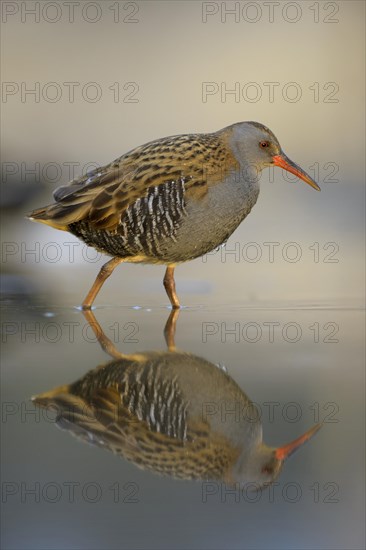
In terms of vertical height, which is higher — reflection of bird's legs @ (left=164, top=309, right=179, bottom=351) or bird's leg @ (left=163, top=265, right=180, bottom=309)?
bird's leg @ (left=163, top=265, right=180, bottom=309)

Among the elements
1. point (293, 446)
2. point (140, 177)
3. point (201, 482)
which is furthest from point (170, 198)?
point (201, 482)

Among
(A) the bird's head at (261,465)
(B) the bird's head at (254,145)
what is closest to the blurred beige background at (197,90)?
(B) the bird's head at (254,145)

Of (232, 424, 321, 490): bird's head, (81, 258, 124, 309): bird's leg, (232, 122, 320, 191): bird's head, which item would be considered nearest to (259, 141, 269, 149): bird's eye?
(232, 122, 320, 191): bird's head

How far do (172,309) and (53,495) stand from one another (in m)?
3.46

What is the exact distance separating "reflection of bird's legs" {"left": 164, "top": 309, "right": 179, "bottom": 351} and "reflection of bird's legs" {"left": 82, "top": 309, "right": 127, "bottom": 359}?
0.24 metres

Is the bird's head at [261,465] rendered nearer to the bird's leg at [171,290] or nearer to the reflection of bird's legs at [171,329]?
the reflection of bird's legs at [171,329]

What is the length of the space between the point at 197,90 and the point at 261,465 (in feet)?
32.7

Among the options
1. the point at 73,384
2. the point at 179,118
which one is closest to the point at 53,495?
the point at 73,384

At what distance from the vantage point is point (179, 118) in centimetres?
1191

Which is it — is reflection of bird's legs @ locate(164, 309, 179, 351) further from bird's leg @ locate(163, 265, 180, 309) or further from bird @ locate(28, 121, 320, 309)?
bird @ locate(28, 121, 320, 309)

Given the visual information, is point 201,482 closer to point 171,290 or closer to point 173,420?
point 173,420

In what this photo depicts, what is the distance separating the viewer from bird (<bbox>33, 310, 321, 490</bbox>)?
2.96 meters

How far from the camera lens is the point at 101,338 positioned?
16.2 ft

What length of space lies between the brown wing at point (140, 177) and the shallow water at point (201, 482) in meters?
1.07
